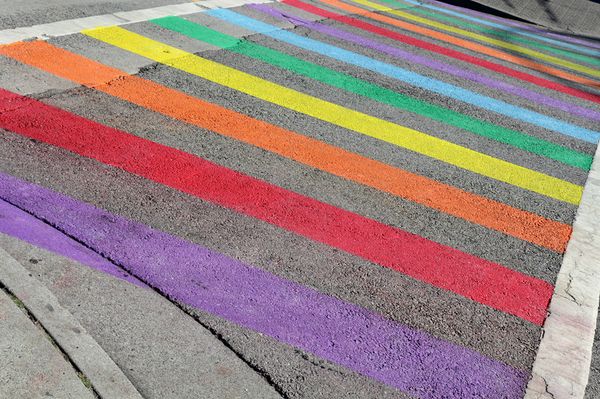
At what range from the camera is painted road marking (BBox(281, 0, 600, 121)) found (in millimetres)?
12133

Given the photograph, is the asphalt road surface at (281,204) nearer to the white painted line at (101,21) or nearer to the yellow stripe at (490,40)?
the white painted line at (101,21)

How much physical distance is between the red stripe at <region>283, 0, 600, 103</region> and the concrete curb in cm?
1001

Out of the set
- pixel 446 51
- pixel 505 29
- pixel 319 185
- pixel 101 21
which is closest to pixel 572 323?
pixel 319 185

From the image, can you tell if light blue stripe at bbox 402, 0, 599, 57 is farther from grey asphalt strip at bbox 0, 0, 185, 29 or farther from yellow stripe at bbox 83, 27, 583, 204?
yellow stripe at bbox 83, 27, 583, 204

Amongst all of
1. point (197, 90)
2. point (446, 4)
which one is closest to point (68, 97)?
point (197, 90)

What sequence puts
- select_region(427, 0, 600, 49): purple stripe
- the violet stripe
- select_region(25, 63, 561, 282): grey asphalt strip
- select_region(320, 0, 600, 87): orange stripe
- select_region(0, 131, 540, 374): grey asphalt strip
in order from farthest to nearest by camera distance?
1. select_region(427, 0, 600, 49): purple stripe
2. select_region(320, 0, 600, 87): orange stripe
3. select_region(25, 63, 561, 282): grey asphalt strip
4. select_region(0, 131, 540, 374): grey asphalt strip
5. the violet stripe

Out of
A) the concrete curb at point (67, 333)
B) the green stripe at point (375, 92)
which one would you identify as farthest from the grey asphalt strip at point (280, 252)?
the green stripe at point (375, 92)

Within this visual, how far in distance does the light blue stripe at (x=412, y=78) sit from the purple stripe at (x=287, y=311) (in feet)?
20.4

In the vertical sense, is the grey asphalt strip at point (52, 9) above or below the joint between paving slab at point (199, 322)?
above

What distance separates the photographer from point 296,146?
8.29 meters

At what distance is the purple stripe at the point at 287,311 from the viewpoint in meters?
4.94

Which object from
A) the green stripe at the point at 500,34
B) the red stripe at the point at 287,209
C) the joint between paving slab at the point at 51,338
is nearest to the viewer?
the joint between paving slab at the point at 51,338

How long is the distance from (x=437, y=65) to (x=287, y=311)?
27.1 feet

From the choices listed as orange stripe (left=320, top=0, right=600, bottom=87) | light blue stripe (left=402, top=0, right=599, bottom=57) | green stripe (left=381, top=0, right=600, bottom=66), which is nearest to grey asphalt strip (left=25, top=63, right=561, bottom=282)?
orange stripe (left=320, top=0, right=600, bottom=87)
